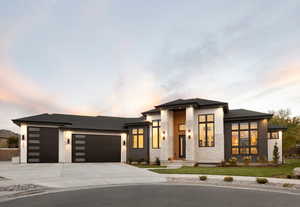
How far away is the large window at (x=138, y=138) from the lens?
2889 centimetres

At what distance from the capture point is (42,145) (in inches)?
1126

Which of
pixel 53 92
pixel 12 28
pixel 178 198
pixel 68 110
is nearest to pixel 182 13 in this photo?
pixel 12 28

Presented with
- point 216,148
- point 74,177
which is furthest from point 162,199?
point 216,148

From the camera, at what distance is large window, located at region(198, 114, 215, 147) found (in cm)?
2559

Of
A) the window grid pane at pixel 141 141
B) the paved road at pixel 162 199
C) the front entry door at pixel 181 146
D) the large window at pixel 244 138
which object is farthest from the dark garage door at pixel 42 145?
the paved road at pixel 162 199

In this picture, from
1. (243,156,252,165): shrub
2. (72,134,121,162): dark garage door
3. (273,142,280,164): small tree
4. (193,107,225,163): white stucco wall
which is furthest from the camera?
(72,134,121,162): dark garage door

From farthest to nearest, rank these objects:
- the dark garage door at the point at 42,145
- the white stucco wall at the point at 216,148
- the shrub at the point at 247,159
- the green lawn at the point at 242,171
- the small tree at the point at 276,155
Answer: the dark garage door at the point at 42,145, the white stucco wall at the point at 216,148, the shrub at the point at 247,159, the small tree at the point at 276,155, the green lawn at the point at 242,171

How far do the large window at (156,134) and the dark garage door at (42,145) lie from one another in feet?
36.0

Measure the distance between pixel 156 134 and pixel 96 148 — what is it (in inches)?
303

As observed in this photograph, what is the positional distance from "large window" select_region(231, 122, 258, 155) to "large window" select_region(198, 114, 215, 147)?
188cm

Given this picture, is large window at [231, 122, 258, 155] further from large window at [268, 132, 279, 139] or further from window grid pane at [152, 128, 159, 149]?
window grid pane at [152, 128, 159, 149]

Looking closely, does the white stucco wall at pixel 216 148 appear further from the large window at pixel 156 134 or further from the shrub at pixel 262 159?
the large window at pixel 156 134

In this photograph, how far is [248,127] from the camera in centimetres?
2472

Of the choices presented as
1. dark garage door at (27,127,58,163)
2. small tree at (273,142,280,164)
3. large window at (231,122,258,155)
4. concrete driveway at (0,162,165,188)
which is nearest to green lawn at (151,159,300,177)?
concrete driveway at (0,162,165,188)
